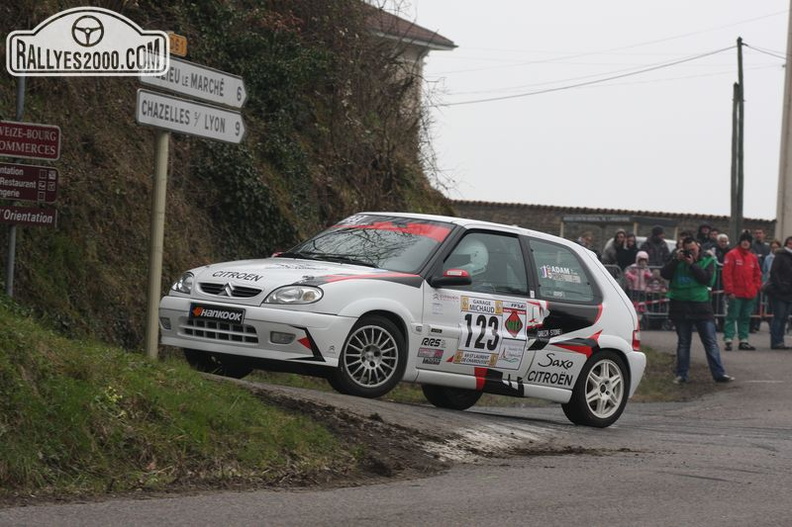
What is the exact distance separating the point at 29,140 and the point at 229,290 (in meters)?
2.69

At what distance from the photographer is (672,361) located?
22.7 m

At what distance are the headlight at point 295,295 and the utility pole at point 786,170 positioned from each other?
139 ft

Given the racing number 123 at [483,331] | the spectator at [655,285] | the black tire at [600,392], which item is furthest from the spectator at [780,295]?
the racing number 123 at [483,331]

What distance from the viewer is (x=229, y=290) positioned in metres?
11.3

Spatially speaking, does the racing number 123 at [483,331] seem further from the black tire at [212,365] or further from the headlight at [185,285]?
the headlight at [185,285]

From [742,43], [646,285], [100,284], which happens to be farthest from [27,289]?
[742,43]

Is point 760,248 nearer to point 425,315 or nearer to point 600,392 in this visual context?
point 600,392

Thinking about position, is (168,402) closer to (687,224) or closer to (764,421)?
(764,421)

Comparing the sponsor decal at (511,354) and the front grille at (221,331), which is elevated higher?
the front grille at (221,331)

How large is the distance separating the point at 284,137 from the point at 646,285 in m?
11.7

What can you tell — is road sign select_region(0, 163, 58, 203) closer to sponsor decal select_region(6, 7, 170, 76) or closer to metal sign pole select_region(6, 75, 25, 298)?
metal sign pole select_region(6, 75, 25, 298)

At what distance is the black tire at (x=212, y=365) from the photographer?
11.7 meters

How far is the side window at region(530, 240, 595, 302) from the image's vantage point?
12.7 m

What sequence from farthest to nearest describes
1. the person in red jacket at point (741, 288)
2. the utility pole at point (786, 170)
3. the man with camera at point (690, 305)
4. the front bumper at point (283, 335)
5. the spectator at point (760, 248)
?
1. the utility pole at point (786, 170)
2. the spectator at point (760, 248)
3. the person in red jacket at point (741, 288)
4. the man with camera at point (690, 305)
5. the front bumper at point (283, 335)
